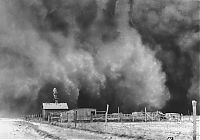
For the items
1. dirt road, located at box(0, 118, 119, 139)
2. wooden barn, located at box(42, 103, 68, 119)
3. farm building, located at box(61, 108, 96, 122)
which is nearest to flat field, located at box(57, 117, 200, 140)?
dirt road, located at box(0, 118, 119, 139)

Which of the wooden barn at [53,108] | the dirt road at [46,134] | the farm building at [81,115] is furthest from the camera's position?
the wooden barn at [53,108]

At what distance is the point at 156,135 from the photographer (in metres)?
29.1

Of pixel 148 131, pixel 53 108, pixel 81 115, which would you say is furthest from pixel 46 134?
pixel 53 108

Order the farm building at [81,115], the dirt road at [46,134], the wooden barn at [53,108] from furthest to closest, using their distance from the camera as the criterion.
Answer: the wooden barn at [53,108] → the farm building at [81,115] → the dirt road at [46,134]

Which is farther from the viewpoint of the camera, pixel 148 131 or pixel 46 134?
pixel 148 131

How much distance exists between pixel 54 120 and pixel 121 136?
26.9 meters

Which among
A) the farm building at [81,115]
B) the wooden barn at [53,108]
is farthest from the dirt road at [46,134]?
the wooden barn at [53,108]

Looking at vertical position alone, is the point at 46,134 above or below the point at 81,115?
below

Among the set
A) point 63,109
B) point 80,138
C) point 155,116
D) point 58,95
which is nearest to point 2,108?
point 58,95

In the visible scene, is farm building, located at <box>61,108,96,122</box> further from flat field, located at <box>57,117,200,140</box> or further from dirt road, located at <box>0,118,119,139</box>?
dirt road, located at <box>0,118,119,139</box>

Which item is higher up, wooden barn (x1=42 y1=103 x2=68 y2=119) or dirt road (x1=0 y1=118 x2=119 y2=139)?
wooden barn (x1=42 y1=103 x2=68 y2=119)

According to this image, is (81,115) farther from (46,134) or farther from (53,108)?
(46,134)

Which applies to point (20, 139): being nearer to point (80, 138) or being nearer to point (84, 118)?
point (80, 138)

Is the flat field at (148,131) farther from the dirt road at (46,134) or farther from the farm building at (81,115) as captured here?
the farm building at (81,115)
